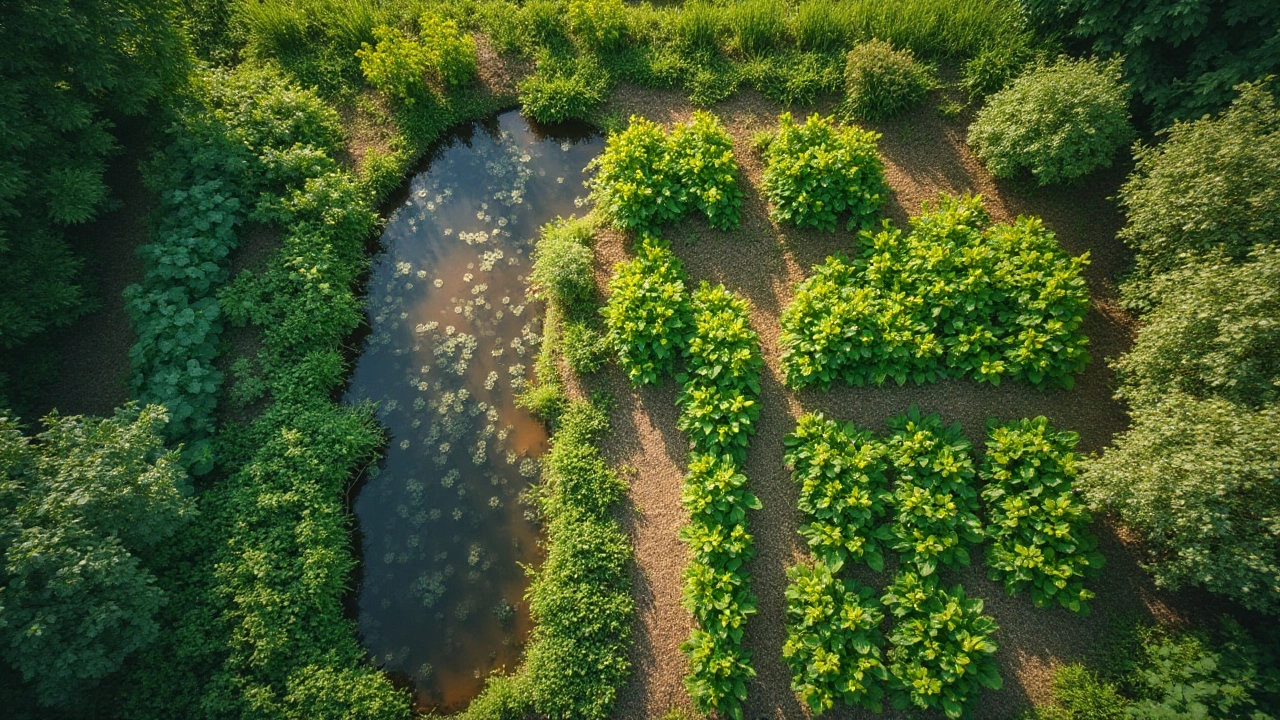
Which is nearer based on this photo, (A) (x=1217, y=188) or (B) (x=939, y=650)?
(B) (x=939, y=650)

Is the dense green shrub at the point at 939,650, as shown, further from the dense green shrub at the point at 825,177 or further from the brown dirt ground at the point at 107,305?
the brown dirt ground at the point at 107,305

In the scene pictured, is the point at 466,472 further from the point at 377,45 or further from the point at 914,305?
the point at 377,45

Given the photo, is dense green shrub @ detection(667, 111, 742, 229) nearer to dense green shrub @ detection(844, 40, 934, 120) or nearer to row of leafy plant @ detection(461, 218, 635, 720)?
row of leafy plant @ detection(461, 218, 635, 720)

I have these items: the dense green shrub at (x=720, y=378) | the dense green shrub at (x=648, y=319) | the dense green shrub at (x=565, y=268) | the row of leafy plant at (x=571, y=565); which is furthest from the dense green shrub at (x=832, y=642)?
the dense green shrub at (x=565, y=268)

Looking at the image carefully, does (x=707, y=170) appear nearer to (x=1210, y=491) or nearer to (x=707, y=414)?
(x=707, y=414)

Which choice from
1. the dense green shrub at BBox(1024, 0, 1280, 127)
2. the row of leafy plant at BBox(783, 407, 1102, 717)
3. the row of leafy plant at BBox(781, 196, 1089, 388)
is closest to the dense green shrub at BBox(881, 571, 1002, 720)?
the row of leafy plant at BBox(783, 407, 1102, 717)

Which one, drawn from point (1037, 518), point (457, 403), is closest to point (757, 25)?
point (457, 403)
